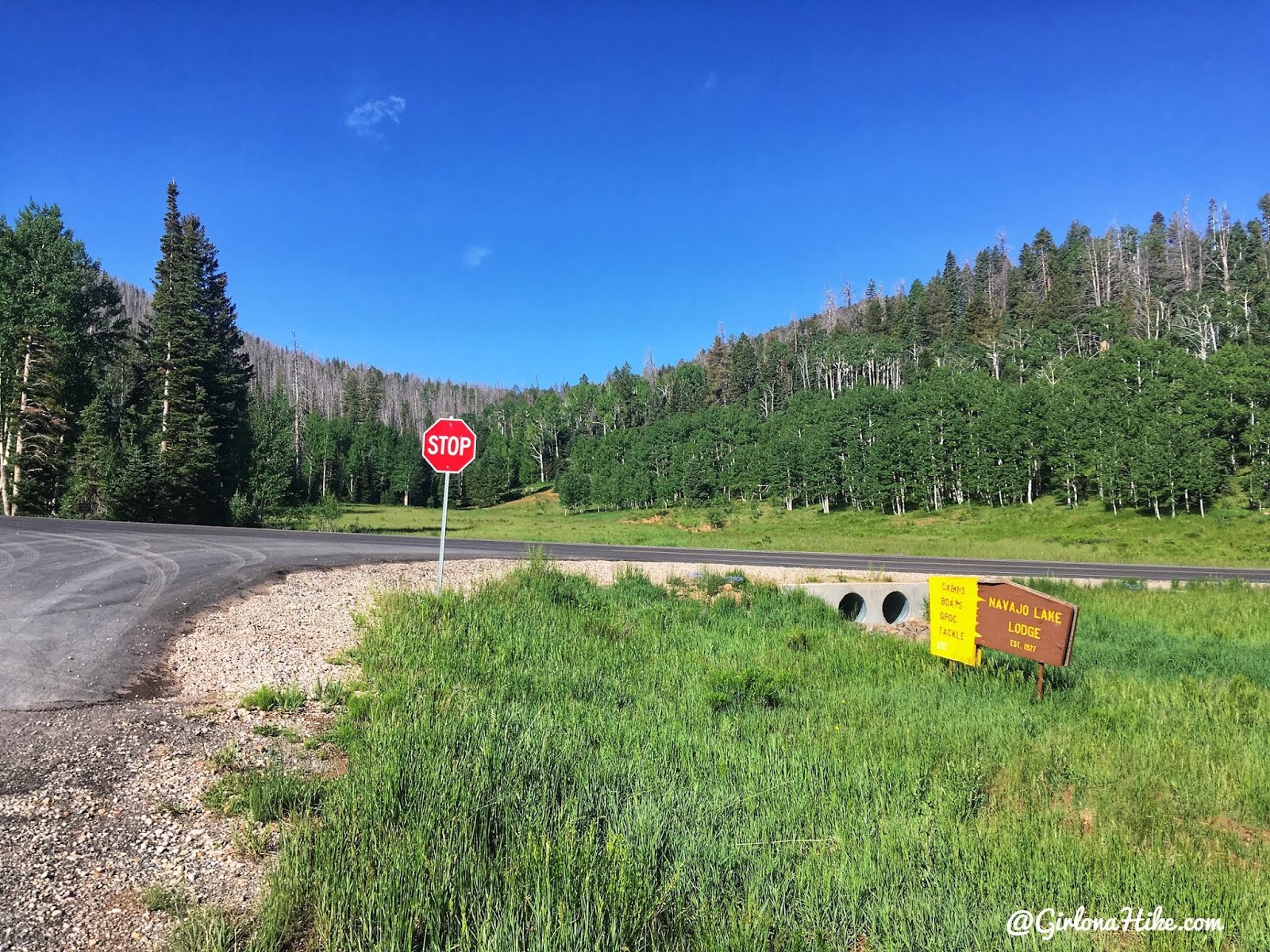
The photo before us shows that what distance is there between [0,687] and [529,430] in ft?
390

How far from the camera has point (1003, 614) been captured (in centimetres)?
809

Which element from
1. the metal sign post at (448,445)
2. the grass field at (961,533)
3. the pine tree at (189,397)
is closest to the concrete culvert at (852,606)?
the metal sign post at (448,445)

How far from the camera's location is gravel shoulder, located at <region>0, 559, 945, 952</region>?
327 centimetres

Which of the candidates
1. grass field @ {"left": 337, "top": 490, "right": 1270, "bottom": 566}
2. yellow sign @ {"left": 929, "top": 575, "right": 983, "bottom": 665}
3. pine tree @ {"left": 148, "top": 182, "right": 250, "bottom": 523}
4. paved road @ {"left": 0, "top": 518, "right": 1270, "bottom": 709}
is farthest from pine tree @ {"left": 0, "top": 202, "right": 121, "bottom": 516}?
yellow sign @ {"left": 929, "top": 575, "right": 983, "bottom": 665}

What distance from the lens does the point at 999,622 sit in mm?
8117

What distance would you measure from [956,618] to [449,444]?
28.7 feet

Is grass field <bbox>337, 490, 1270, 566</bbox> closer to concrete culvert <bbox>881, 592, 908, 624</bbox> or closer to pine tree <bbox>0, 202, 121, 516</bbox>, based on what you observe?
concrete culvert <bbox>881, 592, 908, 624</bbox>

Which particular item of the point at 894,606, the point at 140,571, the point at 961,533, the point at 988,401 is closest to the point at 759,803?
the point at 894,606

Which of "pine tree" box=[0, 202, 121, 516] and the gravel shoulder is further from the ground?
"pine tree" box=[0, 202, 121, 516]

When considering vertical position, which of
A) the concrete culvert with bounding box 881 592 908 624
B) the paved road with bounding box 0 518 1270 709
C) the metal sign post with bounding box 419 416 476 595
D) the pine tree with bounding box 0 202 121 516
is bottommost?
the concrete culvert with bounding box 881 592 908 624

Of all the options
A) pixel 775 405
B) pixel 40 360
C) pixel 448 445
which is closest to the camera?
pixel 448 445

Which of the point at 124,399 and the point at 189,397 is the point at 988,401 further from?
the point at 124,399

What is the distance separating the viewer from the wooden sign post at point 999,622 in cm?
733

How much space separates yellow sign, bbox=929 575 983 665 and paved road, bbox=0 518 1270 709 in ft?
32.2
